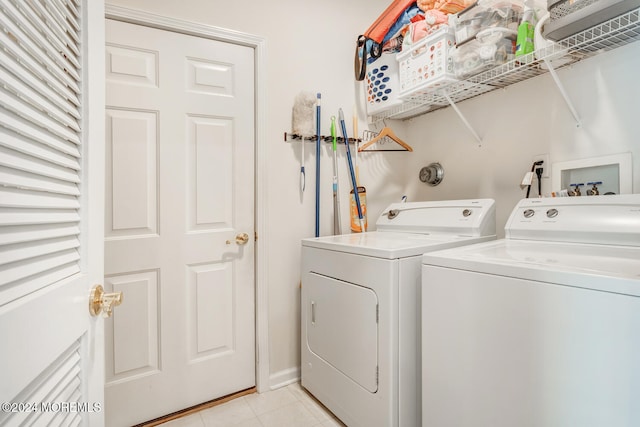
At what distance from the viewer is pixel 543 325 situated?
0.91 meters

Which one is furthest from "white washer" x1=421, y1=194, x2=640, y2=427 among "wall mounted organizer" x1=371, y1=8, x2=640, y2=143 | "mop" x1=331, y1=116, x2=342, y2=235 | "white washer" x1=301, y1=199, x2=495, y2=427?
"mop" x1=331, y1=116, x2=342, y2=235

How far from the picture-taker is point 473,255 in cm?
117

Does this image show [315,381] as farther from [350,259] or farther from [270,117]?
[270,117]

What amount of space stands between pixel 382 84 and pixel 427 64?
42 cm

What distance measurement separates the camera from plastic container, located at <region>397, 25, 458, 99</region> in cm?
167

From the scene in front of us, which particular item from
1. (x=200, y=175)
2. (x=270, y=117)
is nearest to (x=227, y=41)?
(x=270, y=117)

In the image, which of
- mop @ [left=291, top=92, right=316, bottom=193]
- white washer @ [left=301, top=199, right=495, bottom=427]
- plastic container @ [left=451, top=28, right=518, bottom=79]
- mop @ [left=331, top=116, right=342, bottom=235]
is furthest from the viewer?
mop @ [left=331, top=116, right=342, bottom=235]

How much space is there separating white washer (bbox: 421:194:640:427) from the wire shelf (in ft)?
2.15

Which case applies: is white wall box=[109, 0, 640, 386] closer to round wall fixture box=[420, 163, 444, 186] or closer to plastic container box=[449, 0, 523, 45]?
round wall fixture box=[420, 163, 444, 186]

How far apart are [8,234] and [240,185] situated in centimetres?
145

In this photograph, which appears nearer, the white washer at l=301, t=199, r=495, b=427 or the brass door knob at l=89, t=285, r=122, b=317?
the brass door knob at l=89, t=285, r=122, b=317

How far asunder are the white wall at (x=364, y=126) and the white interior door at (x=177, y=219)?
0.17 metres

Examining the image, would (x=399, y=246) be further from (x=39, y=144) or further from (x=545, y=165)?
(x=39, y=144)

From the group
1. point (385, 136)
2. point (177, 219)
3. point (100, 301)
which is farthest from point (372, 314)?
point (385, 136)
